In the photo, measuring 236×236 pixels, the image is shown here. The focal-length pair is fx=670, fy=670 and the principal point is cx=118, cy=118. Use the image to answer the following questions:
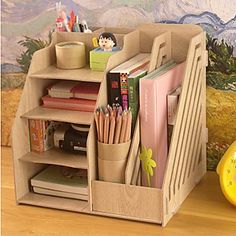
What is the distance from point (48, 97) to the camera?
7.16 feet

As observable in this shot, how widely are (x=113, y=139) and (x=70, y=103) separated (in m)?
0.24

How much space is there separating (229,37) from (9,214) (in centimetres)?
90

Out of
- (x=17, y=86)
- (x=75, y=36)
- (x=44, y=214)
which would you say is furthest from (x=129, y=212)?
(x=17, y=86)

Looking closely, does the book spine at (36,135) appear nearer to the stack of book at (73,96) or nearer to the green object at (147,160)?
the stack of book at (73,96)

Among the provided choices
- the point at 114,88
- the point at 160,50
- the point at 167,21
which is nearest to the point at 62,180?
the point at 114,88

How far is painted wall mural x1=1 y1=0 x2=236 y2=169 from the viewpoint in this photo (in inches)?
86.1

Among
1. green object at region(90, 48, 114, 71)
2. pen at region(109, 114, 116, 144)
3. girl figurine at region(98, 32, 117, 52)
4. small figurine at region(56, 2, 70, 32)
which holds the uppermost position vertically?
small figurine at region(56, 2, 70, 32)

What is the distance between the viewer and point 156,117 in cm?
198

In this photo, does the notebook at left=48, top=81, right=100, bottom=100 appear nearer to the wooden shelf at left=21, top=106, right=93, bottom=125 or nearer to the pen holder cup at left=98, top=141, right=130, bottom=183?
the wooden shelf at left=21, top=106, right=93, bottom=125

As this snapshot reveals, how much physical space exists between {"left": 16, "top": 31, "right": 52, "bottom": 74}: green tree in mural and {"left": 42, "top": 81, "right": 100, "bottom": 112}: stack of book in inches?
12.2

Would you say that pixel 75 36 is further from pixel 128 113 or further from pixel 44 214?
pixel 44 214

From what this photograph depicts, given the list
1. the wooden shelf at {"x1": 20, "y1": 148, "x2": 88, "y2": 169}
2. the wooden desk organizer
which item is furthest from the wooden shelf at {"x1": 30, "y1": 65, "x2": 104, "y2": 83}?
Answer: the wooden shelf at {"x1": 20, "y1": 148, "x2": 88, "y2": 169}

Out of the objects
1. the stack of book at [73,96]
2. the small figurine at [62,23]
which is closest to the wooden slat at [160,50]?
the stack of book at [73,96]

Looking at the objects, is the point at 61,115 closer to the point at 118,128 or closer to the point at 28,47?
the point at 118,128
